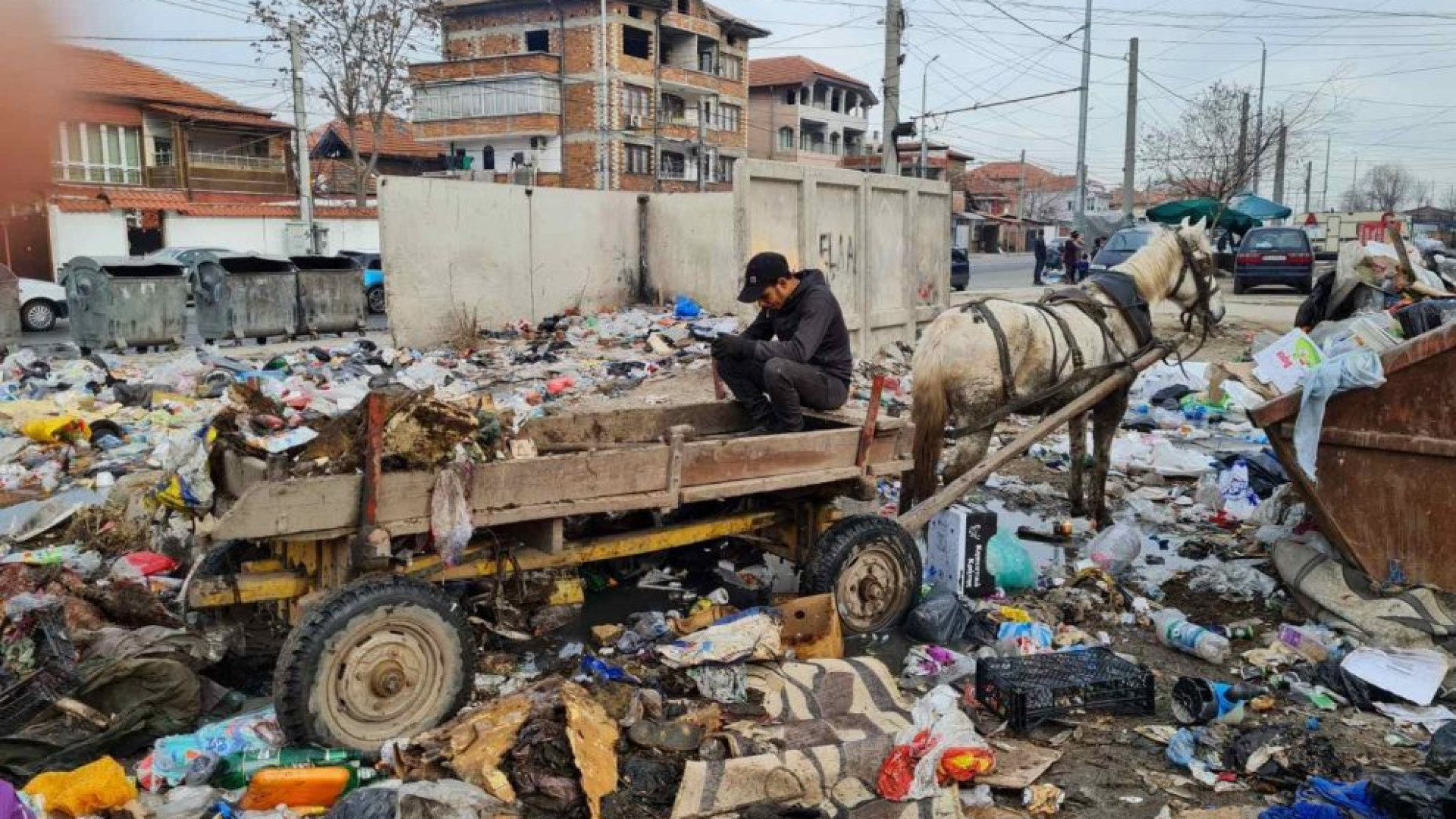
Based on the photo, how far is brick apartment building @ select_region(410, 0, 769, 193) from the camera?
45281mm

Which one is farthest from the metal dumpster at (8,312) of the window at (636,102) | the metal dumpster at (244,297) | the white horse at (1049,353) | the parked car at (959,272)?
the window at (636,102)

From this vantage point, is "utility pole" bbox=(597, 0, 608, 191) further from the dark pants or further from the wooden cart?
the wooden cart

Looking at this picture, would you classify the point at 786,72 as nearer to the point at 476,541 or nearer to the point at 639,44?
the point at 639,44

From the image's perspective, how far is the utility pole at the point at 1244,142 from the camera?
34125mm

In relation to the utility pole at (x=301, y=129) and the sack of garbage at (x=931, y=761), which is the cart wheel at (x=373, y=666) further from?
the utility pole at (x=301, y=129)

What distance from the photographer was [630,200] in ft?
53.7


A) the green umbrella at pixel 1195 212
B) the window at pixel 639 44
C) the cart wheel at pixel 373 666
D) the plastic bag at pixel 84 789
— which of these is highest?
the window at pixel 639 44

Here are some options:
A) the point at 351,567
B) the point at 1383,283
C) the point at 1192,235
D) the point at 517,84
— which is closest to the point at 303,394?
the point at 351,567

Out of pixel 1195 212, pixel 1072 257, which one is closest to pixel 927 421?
pixel 1072 257

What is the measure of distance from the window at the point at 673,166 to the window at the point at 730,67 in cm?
564

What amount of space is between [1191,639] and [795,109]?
61.0m

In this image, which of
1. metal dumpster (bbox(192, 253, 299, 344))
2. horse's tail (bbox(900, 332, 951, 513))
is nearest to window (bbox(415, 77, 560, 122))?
metal dumpster (bbox(192, 253, 299, 344))

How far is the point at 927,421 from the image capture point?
617cm

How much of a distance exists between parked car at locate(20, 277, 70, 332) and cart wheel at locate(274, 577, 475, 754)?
1856cm
